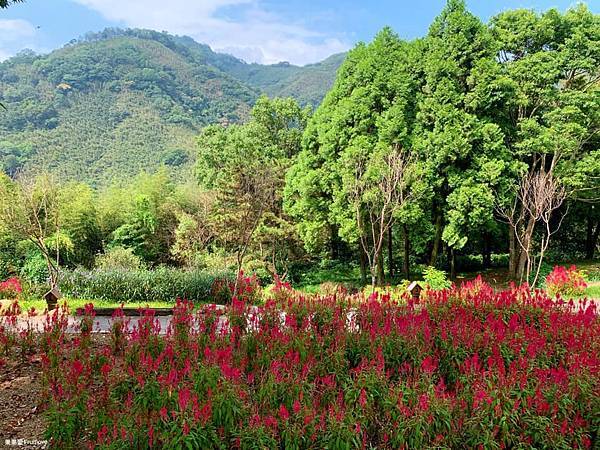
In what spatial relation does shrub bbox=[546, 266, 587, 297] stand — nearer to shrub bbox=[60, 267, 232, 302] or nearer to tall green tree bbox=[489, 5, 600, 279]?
tall green tree bbox=[489, 5, 600, 279]

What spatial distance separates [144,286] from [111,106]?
41.5 m

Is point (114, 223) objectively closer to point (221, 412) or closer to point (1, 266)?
point (1, 266)

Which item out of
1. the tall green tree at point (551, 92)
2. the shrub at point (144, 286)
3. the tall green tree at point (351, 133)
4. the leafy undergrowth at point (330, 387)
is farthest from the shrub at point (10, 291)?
the tall green tree at point (551, 92)

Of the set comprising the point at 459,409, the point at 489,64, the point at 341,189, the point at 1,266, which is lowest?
the point at 1,266

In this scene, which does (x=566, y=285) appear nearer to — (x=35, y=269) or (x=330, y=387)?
(x=330, y=387)

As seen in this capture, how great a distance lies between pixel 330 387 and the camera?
3.60 metres

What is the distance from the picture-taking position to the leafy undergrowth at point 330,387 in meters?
3.07

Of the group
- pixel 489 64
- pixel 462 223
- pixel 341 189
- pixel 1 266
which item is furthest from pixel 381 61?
pixel 1 266

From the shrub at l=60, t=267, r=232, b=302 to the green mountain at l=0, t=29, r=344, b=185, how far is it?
19.8 metres

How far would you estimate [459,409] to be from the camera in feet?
11.1

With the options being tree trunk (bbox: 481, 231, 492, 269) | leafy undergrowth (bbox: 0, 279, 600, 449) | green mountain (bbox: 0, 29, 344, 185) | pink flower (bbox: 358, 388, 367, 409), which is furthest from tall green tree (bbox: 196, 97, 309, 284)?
green mountain (bbox: 0, 29, 344, 185)

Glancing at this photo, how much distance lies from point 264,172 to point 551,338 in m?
10.3

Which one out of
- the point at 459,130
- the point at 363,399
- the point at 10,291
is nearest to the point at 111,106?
the point at 10,291

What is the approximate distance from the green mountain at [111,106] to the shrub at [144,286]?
19767mm
